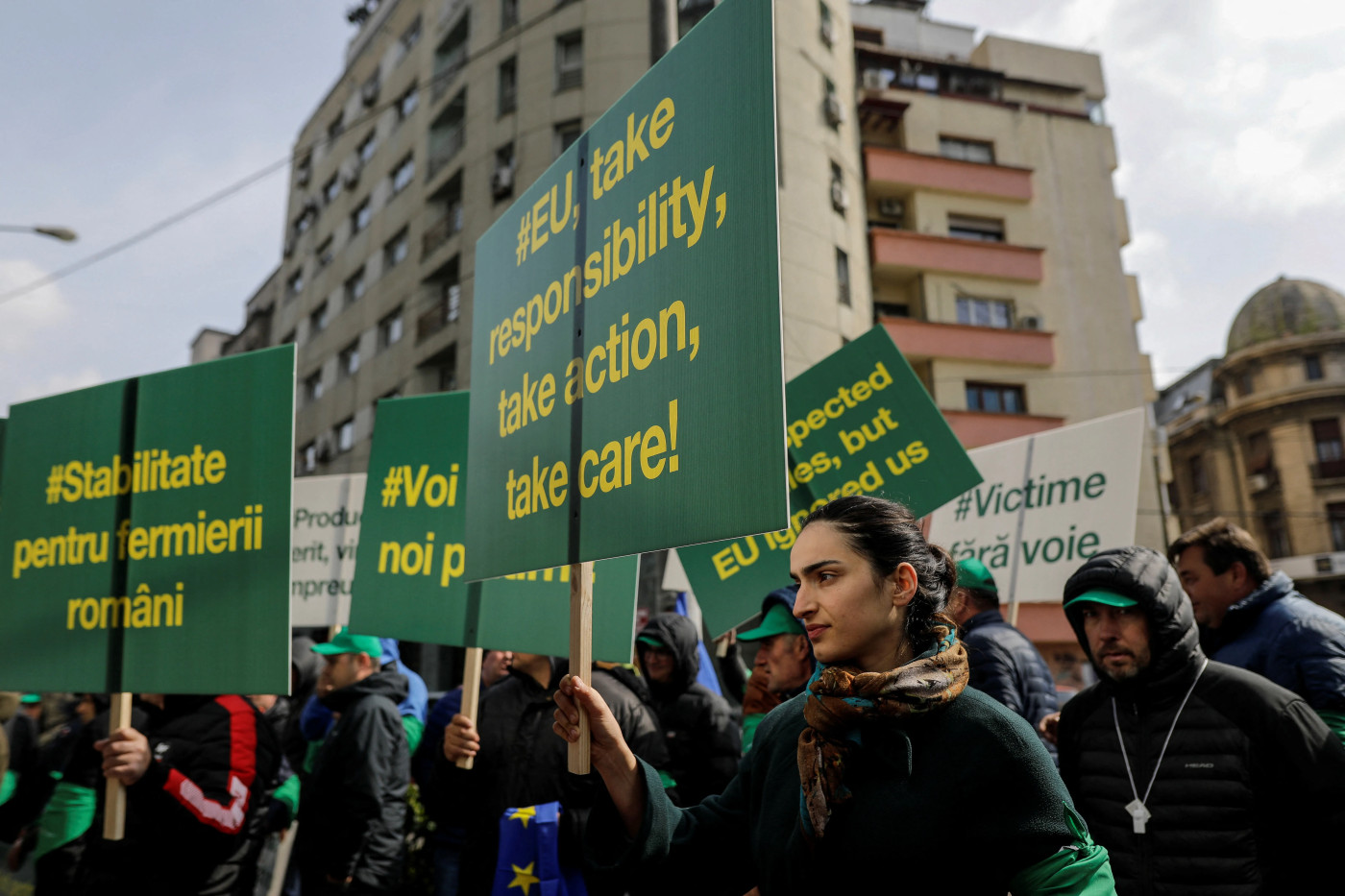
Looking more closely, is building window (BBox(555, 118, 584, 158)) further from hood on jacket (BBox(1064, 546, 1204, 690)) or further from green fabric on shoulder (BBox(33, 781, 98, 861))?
hood on jacket (BBox(1064, 546, 1204, 690))

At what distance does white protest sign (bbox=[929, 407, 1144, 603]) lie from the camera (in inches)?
214

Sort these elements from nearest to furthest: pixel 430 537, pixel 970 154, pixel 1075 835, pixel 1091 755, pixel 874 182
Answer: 1. pixel 1075 835
2. pixel 1091 755
3. pixel 430 537
4. pixel 874 182
5. pixel 970 154

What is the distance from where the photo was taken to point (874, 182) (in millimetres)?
25219

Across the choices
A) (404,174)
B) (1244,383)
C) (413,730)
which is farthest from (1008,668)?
(1244,383)

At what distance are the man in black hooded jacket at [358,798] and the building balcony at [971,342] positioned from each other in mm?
→ 19975

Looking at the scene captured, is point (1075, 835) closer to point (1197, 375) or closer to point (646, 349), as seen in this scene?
point (646, 349)

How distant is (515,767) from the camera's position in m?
3.87

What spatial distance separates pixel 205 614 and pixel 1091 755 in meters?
2.95

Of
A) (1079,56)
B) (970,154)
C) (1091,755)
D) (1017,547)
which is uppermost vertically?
(1079,56)

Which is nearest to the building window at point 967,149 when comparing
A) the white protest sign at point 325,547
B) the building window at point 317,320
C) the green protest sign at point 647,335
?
the building window at point 317,320

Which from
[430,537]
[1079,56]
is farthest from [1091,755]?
[1079,56]

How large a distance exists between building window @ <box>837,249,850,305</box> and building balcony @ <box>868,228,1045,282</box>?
2.71 meters

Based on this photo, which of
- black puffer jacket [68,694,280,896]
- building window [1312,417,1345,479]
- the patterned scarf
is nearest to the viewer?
the patterned scarf

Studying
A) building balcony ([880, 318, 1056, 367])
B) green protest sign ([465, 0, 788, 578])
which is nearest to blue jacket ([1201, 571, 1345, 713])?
green protest sign ([465, 0, 788, 578])
